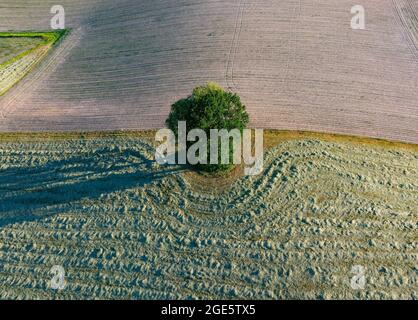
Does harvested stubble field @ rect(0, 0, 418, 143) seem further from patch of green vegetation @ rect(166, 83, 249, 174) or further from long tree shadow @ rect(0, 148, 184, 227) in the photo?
patch of green vegetation @ rect(166, 83, 249, 174)

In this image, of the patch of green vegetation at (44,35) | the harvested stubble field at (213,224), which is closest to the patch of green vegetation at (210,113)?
the harvested stubble field at (213,224)

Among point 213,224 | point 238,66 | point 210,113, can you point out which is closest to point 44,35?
point 238,66

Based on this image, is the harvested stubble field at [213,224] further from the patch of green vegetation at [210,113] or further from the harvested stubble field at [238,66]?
the patch of green vegetation at [210,113]

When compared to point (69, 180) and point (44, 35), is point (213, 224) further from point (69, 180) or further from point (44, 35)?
point (44, 35)

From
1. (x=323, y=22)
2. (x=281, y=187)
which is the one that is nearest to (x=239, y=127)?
(x=281, y=187)

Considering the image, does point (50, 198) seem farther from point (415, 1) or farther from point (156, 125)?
point (415, 1)

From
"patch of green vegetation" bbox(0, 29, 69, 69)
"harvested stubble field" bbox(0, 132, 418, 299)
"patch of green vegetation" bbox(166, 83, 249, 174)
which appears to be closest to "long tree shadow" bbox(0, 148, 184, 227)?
"harvested stubble field" bbox(0, 132, 418, 299)
